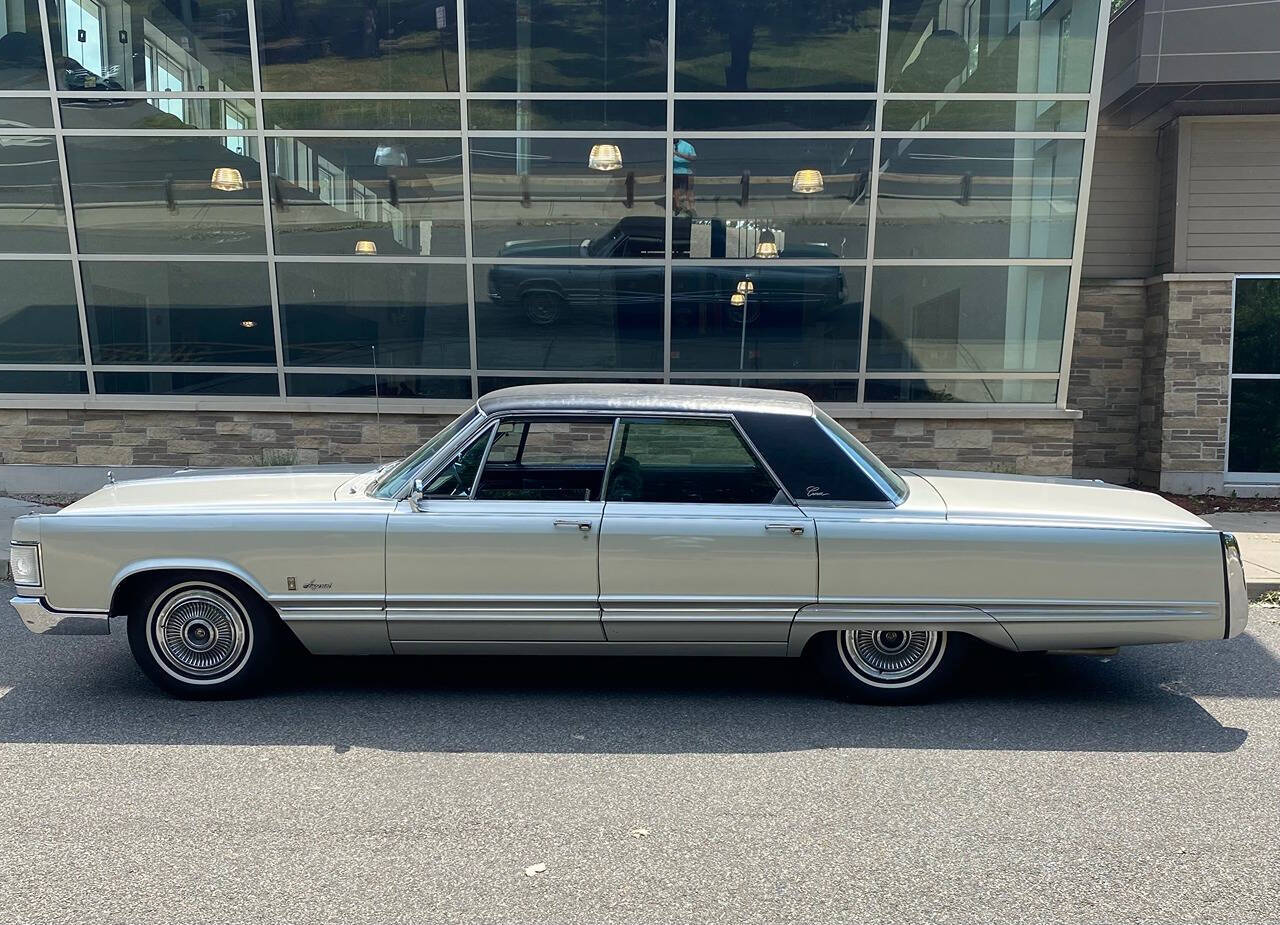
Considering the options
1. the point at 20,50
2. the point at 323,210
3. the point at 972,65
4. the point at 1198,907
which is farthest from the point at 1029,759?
the point at 20,50

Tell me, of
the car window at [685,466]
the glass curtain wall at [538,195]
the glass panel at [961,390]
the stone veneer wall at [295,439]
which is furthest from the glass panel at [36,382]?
the car window at [685,466]

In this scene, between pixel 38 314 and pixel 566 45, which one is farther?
pixel 38 314

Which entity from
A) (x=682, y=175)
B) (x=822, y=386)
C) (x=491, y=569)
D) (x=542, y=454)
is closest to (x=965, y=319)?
(x=822, y=386)

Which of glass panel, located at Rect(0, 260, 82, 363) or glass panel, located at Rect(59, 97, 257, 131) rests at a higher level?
glass panel, located at Rect(59, 97, 257, 131)

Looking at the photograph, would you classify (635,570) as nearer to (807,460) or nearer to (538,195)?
(807,460)

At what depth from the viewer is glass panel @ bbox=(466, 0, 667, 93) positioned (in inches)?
440

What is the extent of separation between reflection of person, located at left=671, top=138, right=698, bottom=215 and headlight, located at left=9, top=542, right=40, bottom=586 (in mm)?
7862

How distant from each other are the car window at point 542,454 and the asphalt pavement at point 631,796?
105 cm

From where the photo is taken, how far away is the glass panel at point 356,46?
37.0 feet

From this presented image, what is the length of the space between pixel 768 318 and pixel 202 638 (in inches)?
307

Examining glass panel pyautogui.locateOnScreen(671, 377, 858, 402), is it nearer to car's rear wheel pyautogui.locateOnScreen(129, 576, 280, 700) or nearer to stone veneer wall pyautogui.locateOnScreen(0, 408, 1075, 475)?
stone veneer wall pyautogui.locateOnScreen(0, 408, 1075, 475)

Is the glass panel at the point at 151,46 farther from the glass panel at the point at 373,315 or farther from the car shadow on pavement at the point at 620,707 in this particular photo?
the car shadow on pavement at the point at 620,707

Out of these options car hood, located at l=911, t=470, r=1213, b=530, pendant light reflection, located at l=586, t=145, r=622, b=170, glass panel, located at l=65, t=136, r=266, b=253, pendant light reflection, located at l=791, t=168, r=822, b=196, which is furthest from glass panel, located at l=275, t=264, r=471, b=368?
car hood, located at l=911, t=470, r=1213, b=530

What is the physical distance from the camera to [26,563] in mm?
5105
